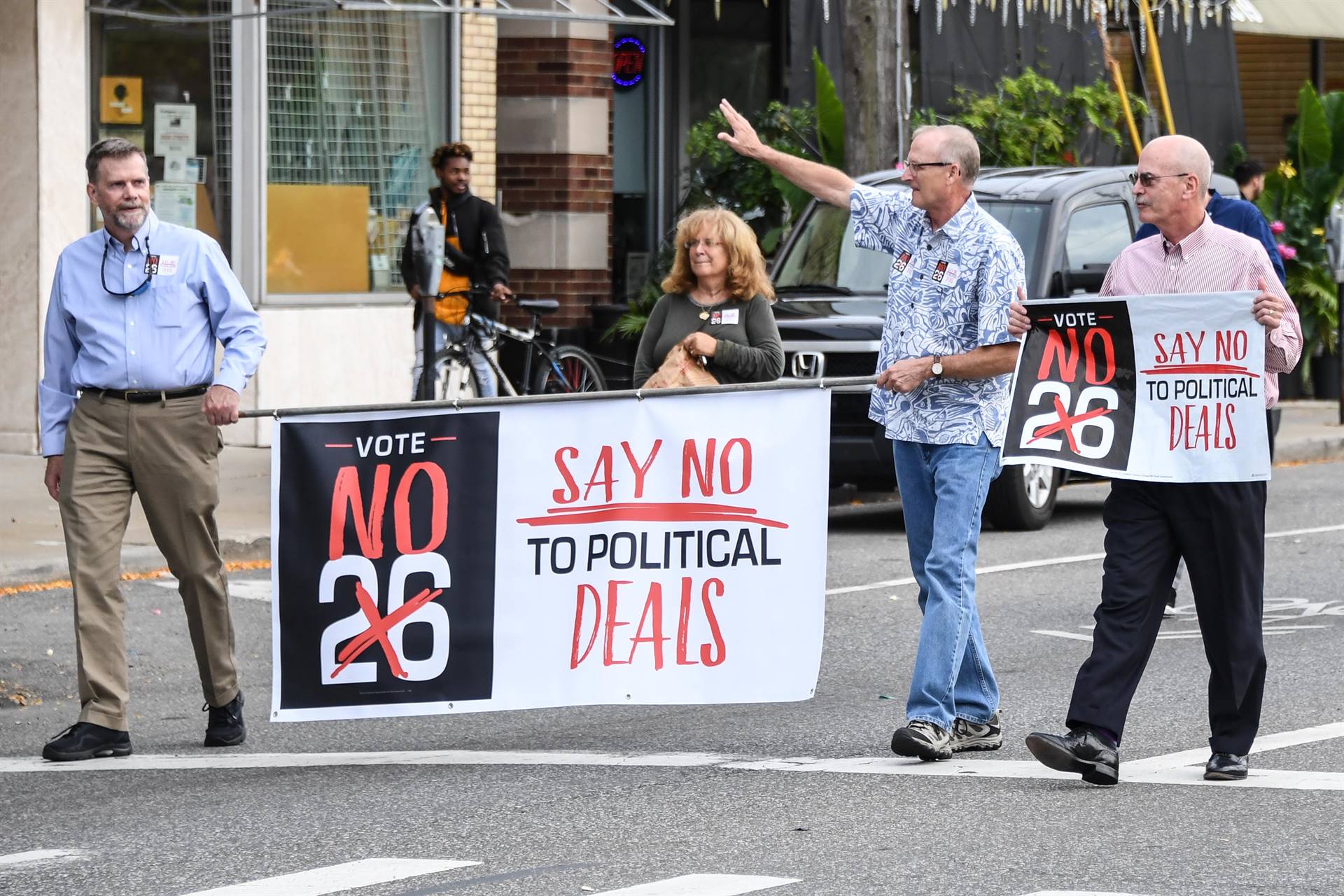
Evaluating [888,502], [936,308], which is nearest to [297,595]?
[936,308]

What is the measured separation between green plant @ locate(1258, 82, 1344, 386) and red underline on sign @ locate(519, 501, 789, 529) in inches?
614

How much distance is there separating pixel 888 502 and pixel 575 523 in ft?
26.2

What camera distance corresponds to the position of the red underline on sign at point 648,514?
23.8ft

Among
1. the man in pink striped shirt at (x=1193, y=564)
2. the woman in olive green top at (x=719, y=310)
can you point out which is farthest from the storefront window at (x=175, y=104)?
the man in pink striped shirt at (x=1193, y=564)

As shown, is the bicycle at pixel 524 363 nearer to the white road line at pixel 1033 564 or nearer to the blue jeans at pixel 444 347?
the blue jeans at pixel 444 347

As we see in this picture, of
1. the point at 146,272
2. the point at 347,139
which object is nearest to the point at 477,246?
the point at 347,139

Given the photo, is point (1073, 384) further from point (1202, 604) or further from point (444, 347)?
point (444, 347)

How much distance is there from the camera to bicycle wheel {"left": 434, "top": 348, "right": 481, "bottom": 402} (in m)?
15.4

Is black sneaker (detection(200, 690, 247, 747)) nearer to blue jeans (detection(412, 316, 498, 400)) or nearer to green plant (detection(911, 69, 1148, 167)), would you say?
blue jeans (detection(412, 316, 498, 400))

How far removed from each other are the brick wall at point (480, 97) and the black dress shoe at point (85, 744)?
10.7 meters

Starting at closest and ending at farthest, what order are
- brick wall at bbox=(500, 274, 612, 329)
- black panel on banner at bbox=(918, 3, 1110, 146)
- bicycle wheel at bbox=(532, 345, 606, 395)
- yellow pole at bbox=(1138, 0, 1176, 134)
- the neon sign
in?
bicycle wheel at bbox=(532, 345, 606, 395)
brick wall at bbox=(500, 274, 612, 329)
the neon sign
black panel on banner at bbox=(918, 3, 1110, 146)
yellow pole at bbox=(1138, 0, 1176, 134)

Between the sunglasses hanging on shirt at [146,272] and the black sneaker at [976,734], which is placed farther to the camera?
the sunglasses hanging on shirt at [146,272]

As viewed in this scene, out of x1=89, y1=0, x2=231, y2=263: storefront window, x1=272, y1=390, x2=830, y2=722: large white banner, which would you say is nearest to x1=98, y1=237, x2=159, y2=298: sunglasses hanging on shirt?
x1=272, y1=390, x2=830, y2=722: large white banner

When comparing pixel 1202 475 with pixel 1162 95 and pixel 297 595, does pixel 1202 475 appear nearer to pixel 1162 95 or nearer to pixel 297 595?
pixel 297 595
